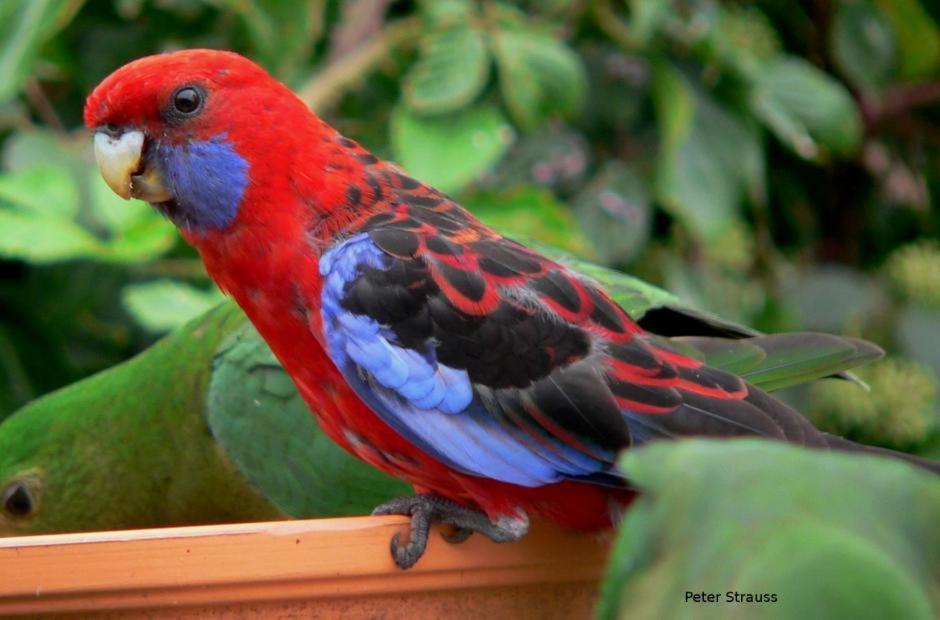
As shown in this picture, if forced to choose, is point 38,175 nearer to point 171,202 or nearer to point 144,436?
point 144,436

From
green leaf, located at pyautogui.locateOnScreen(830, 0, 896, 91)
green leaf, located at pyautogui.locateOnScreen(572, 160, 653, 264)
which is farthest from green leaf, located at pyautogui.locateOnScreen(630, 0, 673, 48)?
green leaf, located at pyautogui.locateOnScreen(830, 0, 896, 91)

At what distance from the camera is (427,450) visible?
1.17 metres

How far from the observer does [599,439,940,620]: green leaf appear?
52cm

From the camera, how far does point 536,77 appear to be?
2184 millimetres

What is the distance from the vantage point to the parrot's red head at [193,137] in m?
1.16

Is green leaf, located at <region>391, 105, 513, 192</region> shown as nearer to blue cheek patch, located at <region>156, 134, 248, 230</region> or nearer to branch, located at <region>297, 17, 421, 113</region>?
branch, located at <region>297, 17, 421, 113</region>

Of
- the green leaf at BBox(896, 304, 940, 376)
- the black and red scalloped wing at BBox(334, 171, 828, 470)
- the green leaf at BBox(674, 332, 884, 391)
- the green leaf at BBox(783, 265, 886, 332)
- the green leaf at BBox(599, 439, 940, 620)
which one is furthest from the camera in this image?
the green leaf at BBox(783, 265, 886, 332)

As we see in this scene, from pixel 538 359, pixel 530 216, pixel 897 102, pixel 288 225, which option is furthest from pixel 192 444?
pixel 897 102

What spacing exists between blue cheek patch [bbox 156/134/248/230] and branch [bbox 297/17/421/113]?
111cm

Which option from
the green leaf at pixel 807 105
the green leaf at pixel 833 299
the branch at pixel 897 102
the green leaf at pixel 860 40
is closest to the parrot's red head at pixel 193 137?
the green leaf at pixel 807 105

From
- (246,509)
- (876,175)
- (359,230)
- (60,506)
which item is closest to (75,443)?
(60,506)

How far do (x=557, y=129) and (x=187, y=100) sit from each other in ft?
4.48

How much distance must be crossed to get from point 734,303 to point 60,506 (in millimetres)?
1481

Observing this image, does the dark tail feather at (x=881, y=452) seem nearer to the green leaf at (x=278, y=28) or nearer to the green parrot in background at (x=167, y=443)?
the green parrot in background at (x=167, y=443)
